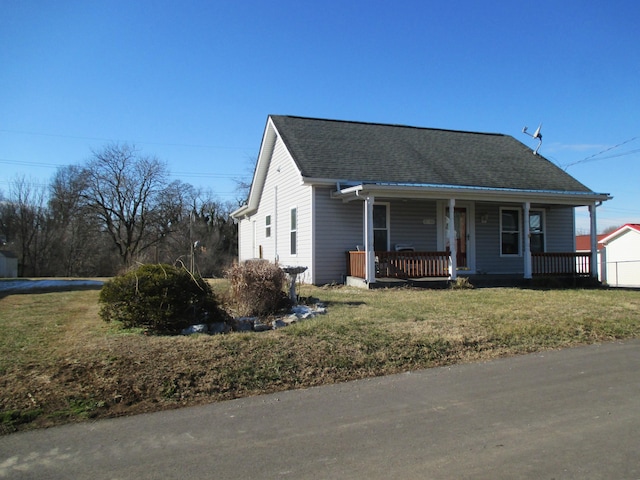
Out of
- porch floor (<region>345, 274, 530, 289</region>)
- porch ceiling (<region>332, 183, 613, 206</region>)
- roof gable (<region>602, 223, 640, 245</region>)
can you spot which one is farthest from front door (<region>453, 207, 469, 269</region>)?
roof gable (<region>602, 223, 640, 245</region>)

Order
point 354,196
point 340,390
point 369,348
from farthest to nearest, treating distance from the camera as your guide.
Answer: point 354,196 < point 369,348 < point 340,390

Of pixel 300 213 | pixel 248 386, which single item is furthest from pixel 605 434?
pixel 300 213

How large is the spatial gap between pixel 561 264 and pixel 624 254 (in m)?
25.6

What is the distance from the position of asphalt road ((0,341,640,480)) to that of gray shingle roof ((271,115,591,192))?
32.7 feet

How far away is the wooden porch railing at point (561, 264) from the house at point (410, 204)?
32 mm

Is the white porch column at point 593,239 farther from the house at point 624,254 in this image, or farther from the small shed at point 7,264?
the small shed at point 7,264

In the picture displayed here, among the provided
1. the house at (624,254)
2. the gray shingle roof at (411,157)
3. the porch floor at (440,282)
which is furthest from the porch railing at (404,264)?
the house at (624,254)

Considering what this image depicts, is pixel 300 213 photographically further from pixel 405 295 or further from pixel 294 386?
pixel 294 386

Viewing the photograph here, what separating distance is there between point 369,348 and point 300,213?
965 cm

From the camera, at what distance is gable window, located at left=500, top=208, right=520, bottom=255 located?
56.1 feet

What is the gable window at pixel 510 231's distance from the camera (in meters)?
17.1

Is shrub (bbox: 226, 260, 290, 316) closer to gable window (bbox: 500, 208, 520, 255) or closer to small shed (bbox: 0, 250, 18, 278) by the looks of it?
gable window (bbox: 500, 208, 520, 255)

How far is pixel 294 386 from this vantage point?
5613mm

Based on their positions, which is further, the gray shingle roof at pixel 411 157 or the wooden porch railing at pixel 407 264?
the gray shingle roof at pixel 411 157
